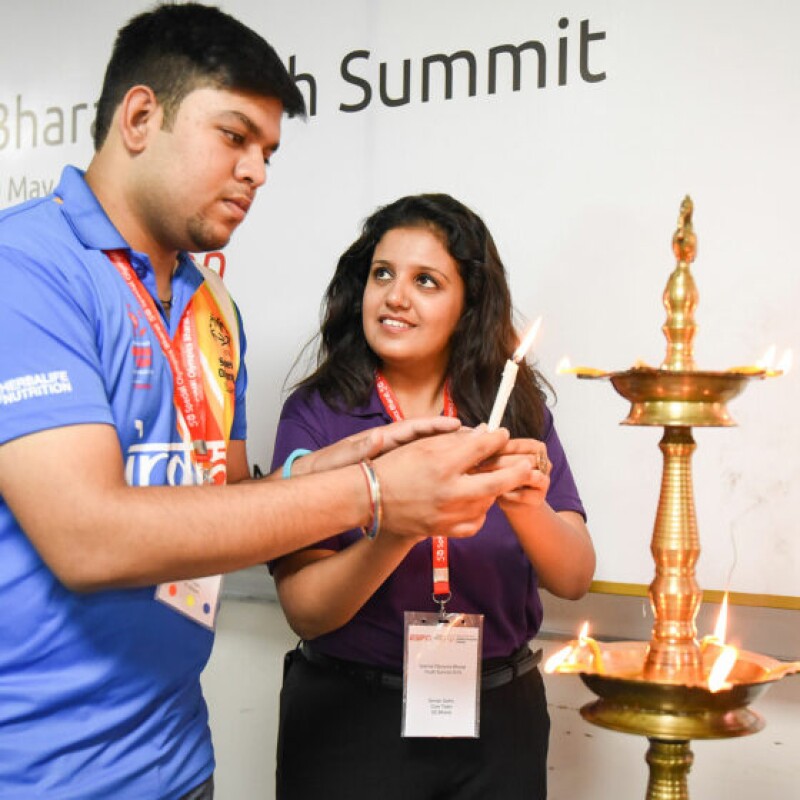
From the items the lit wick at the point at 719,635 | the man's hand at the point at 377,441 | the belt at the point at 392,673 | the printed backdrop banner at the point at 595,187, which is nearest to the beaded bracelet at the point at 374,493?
the man's hand at the point at 377,441

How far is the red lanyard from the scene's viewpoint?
125cm

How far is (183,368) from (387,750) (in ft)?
2.38

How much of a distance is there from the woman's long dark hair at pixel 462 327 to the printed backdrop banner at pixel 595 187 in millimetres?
185

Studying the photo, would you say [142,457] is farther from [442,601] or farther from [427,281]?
[427,281]

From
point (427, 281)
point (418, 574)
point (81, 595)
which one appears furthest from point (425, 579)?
point (81, 595)

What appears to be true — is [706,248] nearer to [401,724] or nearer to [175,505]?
[401,724]

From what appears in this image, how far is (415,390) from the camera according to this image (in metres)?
1.82

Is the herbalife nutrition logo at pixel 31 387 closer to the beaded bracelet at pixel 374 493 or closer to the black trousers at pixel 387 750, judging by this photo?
the beaded bracelet at pixel 374 493

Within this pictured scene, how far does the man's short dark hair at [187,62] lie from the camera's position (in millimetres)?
1254

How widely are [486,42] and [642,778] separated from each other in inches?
59.8

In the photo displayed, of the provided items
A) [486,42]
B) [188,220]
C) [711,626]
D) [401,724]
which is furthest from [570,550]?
[486,42]

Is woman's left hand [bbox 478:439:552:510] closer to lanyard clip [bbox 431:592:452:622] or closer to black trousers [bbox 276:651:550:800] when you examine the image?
lanyard clip [bbox 431:592:452:622]

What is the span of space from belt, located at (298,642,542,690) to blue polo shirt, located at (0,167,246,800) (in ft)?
1.41

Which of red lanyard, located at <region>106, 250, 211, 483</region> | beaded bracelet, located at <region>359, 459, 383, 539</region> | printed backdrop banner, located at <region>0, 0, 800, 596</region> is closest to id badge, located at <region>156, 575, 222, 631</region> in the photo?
red lanyard, located at <region>106, 250, 211, 483</region>
